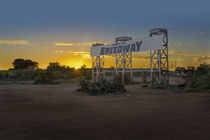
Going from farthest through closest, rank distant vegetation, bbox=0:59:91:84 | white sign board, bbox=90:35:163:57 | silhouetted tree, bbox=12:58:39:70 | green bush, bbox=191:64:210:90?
1. silhouetted tree, bbox=12:58:39:70
2. distant vegetation, bbox=0:59:91:84
3. white sign board, bbox=90:35:163:57
4. green bush, bbox=191:64:210:90

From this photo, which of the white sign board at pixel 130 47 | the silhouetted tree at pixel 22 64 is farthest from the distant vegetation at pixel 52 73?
the silhouetted tree at pixel 22 64

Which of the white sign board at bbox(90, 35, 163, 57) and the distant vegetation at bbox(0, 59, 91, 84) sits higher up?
the white sign board at bbox(90, 35, 163, 57)

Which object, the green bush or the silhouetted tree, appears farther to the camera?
the silhouetted tree

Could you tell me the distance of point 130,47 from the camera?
2456 cm

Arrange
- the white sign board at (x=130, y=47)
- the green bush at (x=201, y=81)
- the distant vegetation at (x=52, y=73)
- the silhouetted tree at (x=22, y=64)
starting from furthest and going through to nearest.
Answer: the silhouetted tree at (x=22, y=64) < the distant vegetation at (x=52, y=73) < the white sign board at (x=130, y=47) < the green bush at (x=201, y=81)

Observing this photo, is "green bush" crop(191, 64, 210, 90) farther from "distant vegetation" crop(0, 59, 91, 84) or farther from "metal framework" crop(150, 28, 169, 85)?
"distant vegetation" crop(0, 59, 91, 84)

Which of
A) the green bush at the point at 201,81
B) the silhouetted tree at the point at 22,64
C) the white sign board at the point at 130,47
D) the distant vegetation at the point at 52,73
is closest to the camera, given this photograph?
the green bush at the point at 201,81

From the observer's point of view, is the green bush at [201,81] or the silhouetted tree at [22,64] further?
the silhouetted tree at [22,64]

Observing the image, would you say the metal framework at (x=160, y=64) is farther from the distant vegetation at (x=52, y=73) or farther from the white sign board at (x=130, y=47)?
the distant vegetation at (x=52, y=73)

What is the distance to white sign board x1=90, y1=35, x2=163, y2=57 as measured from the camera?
2125 centimetres

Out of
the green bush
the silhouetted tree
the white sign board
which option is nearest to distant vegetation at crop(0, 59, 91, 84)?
the white sign board

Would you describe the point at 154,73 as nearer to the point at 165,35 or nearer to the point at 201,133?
the point at 165,35

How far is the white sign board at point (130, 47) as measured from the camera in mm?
21250

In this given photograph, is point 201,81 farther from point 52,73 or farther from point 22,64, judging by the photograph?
point 22,64
